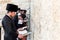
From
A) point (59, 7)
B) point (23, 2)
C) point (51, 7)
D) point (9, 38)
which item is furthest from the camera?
point (23, 2)

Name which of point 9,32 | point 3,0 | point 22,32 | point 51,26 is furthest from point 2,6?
point 51,26

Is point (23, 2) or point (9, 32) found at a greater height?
point (23, 2)

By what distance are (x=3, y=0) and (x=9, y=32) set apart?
61.0 inches

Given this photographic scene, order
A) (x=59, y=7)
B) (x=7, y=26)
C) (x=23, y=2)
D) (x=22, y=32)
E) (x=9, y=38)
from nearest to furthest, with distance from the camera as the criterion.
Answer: (x=59, y=7)
(x=7, y=26)
(x=9, y=38)
(x=22, y=32)
(x=23, y=2)

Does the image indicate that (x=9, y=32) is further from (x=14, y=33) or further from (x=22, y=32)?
(x=22, y=32)

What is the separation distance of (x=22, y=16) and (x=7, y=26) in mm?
938

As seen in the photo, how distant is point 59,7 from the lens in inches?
37.0

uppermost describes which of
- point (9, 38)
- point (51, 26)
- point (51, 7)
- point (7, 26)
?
point (51, 7)

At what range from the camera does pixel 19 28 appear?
3311 mm

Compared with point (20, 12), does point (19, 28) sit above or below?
below

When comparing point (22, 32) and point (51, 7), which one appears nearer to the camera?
point (51, 7)

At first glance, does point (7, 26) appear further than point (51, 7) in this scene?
Yes

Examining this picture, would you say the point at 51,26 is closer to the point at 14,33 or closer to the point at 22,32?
the point at 14,33

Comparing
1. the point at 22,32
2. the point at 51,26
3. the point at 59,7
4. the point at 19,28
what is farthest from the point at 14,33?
the point at 59,7
